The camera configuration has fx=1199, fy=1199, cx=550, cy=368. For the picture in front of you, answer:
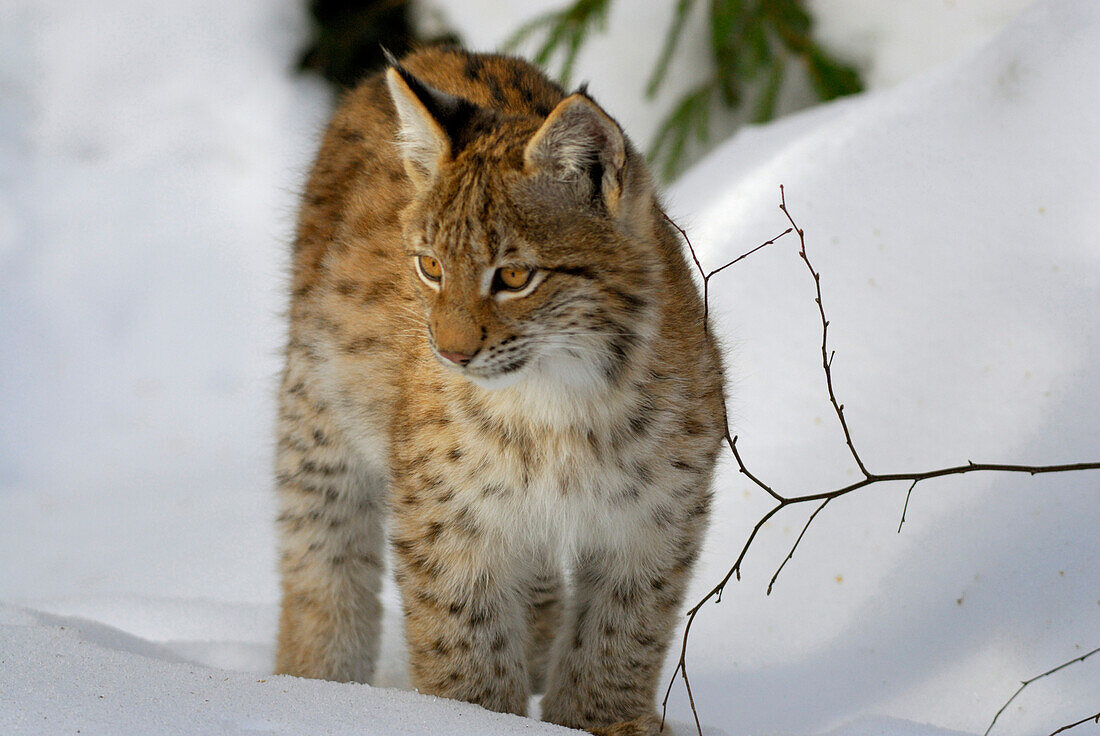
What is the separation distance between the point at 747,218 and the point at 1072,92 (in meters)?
1.31

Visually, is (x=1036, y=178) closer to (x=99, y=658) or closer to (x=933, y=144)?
(x=933, y=144)

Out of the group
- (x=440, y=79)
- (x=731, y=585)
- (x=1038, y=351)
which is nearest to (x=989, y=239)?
(x=1038, y=351)

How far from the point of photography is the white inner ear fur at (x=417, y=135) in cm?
274

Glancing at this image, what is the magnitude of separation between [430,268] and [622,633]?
3.54ft

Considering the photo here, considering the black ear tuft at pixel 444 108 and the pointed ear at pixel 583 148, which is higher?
the black ear tuft at pixel 444 108

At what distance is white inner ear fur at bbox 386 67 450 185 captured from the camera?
2.74 metres

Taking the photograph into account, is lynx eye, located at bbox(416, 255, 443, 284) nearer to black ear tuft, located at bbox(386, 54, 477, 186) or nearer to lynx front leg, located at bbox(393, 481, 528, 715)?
black ear tuft, located at bbox(386, 54, 477, 186)

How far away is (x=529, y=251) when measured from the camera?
2.59 metres

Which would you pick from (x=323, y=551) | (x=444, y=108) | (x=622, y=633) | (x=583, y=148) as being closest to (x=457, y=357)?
(x=583, y=148)

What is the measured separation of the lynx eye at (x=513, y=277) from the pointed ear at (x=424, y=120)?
0.38m

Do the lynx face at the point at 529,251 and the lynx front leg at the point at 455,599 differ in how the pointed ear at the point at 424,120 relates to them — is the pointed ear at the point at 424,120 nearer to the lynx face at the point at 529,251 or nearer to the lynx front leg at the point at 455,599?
the lynx face at the point at 529,251

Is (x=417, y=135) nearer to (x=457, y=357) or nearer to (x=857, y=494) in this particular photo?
(x=457, y=357)

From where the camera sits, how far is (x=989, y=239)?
441 cm

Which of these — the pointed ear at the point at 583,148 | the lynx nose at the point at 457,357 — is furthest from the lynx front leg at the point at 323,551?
the pointed ear at the point at 583,148
